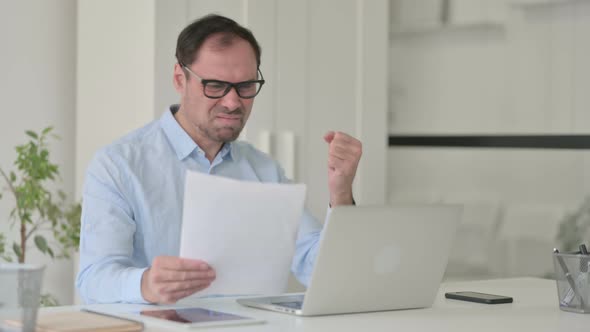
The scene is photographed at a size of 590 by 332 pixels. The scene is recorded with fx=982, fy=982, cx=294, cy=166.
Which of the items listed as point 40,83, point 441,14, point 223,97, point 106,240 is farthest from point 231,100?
point 441,14

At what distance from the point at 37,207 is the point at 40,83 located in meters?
0.71

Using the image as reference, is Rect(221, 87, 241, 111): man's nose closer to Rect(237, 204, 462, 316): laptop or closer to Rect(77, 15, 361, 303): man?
Rect(77, 15, 361, 303): man

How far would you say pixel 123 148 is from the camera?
8.60 ft

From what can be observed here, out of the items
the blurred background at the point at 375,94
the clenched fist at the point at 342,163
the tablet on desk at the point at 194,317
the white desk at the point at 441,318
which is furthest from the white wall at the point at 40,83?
the tablet on desk at the point at 194,317

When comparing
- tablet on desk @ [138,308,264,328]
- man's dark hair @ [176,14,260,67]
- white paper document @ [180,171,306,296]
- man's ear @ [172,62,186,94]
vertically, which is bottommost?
tablet on desk @ [138,308,264,328]

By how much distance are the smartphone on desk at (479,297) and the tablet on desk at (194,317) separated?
651 millimetres

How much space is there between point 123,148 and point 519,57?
Answer: 198 cm

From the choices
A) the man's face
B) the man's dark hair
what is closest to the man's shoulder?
the man's face

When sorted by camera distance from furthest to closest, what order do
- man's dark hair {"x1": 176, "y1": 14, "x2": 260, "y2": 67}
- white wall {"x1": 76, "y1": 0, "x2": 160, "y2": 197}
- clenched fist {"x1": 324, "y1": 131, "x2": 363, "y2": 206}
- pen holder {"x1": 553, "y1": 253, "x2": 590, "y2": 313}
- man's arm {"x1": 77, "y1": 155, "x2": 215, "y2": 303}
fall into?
white wall {"x1": 76, "y1": 0, "x2": 160, "y2": 197}
man's dark hair {"x1": 176, "y1": 14, "x2": 260, "y2": 67}
clenched fist {"x1": 324, "y1": 131, "x2": 363, "y2": 206}
pen holder {"x1": 553, "y1": 253, "x2": 590, "y2": 313}
man's arm {"x1": 77, "y1": 155, "x2": 215, "y2": 303}

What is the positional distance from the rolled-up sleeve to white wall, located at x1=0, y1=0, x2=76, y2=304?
1.43 metres

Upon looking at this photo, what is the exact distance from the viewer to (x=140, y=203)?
2.58 meters

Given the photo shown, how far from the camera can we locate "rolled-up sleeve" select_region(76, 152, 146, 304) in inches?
88.1

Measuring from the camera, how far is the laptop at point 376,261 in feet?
6.53

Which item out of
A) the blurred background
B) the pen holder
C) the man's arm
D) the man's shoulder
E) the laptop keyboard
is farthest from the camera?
the blurred background
